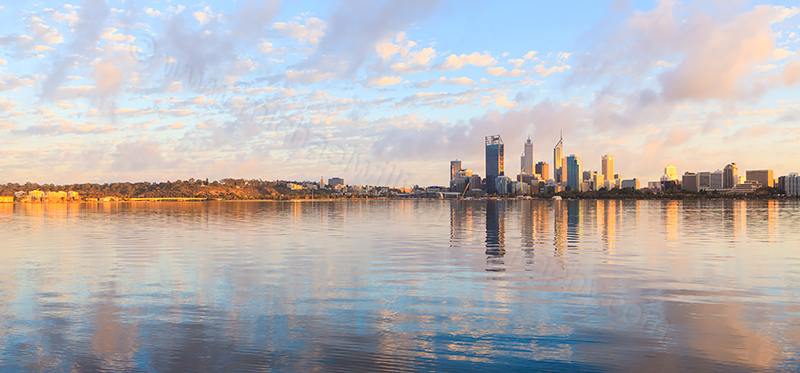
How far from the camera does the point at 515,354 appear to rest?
14.5 m

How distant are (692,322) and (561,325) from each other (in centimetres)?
482

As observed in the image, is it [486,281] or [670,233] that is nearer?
[486,281]

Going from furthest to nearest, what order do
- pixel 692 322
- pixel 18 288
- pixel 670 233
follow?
pixel 670 233
pixel 18 288
pixel 692 322

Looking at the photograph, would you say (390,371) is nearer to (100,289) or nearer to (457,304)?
(457,304)

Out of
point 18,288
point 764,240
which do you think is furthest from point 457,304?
point 764,240

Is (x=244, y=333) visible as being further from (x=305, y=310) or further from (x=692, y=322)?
(x=692, y=322)

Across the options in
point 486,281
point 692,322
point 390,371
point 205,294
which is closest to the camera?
point 390,371

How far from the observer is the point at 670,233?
58.2m

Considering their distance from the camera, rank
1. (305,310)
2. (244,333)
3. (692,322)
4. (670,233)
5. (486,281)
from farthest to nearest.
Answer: (670,233) → (486,281) → (305,310) → (692,322) → (244,333)

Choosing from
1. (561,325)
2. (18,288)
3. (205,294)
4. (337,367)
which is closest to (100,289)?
(18,288)

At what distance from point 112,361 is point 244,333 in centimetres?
384

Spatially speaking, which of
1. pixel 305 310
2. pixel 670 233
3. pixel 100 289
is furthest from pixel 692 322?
pixel 670 233

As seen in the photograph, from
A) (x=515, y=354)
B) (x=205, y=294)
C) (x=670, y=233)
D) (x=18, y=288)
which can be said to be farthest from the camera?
(x=670, y=233)

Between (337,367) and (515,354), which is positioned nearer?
(337,367)
